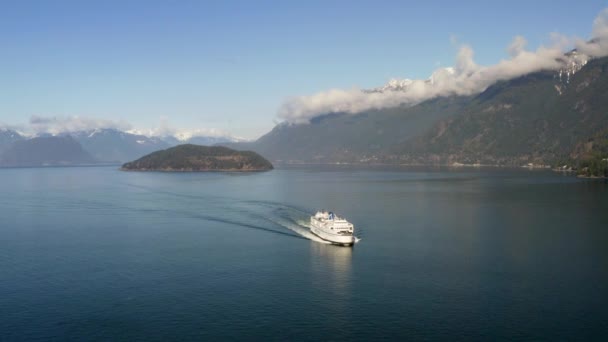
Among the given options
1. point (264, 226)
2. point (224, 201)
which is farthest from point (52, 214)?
point (264, 226)

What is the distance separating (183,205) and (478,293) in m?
106

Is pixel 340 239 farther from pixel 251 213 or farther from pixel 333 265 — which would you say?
pixel 251 213

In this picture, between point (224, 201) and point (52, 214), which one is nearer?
point (52, 214)

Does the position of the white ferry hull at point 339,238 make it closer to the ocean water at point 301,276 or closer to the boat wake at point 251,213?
the boat wake at point 251,213

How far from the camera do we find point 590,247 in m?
84.8

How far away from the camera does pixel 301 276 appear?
68.6 metres

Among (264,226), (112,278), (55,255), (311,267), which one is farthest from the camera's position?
(264,226)

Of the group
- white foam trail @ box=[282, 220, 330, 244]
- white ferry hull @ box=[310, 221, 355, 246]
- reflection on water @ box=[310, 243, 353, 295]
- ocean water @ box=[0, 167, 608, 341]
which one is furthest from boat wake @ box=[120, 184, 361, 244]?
reflection on water @ box=[310, 243, 353, 295]

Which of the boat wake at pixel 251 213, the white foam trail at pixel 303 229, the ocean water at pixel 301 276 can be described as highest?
the boat wake at pixel 251 213

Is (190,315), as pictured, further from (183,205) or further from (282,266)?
(183,205)

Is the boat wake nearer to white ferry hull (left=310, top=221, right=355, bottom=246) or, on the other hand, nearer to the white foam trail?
the white foam trail

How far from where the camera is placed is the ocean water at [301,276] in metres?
51.2

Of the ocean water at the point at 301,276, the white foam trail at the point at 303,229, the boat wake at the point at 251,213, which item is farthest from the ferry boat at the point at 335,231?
the ocean water at the point at 301,276

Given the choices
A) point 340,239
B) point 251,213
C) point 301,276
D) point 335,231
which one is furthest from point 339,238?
point 251,213
